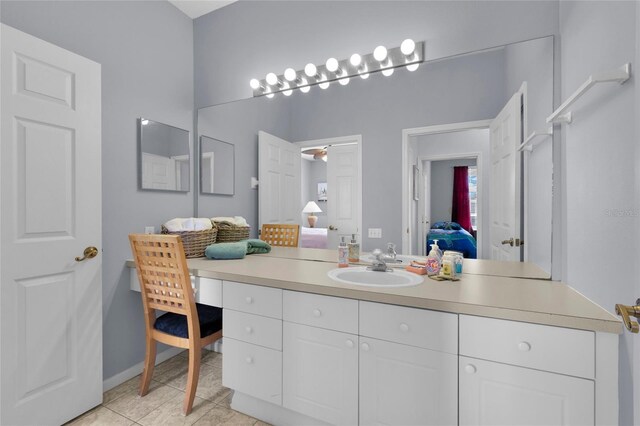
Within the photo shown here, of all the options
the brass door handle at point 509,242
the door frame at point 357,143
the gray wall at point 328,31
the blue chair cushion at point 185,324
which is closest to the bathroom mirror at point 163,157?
the gray wall at point 328,31

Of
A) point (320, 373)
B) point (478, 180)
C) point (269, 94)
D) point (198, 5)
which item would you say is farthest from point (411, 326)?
point (198, 5)

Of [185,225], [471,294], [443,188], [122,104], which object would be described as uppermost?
[122,104]

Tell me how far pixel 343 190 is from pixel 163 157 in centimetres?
142

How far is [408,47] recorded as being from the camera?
1.72 metres

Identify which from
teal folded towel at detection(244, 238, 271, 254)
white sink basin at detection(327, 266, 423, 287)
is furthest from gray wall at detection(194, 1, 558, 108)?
white sink basin at detection(327, 266, 423, 287)

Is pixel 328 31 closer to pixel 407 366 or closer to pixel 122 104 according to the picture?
pixel 122 104

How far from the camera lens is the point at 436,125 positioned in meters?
1.67

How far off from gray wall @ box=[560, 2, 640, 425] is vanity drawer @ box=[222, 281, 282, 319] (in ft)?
4.04

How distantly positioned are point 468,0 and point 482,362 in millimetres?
1802

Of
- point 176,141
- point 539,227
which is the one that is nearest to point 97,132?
point 176,141

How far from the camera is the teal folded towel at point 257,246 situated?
2174 mm

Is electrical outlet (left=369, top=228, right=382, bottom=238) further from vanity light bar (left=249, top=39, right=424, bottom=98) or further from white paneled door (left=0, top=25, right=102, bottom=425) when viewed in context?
white paneled door (left=0, top=25, right=102, bottom=425)

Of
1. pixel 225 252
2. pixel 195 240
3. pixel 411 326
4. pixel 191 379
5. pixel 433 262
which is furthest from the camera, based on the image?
pixel 195 240

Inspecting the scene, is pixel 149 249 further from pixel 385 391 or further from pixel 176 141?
pixel 385 391
